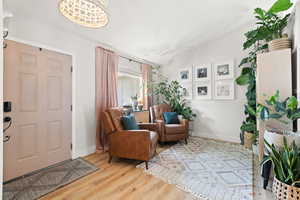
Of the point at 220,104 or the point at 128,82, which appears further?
the point at 128,82

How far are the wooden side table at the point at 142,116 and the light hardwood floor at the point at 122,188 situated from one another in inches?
59.6

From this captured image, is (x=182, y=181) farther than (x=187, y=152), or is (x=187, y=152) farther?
(x=187, y=152)

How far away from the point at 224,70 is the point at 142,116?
2.36 m

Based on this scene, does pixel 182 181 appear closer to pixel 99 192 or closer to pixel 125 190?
pixel 125 190

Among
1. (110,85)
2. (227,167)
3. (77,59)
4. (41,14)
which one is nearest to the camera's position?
(41,14)

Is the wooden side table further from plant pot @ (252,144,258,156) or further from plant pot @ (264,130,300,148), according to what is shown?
plant pot @ (264,130,300,148)

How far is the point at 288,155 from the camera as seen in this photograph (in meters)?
1.39

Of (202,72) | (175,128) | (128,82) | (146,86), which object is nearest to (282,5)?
(202,72)

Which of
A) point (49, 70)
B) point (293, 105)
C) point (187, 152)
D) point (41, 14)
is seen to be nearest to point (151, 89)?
point (187, 152)

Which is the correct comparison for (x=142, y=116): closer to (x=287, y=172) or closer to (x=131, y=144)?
(x=131, y=144)

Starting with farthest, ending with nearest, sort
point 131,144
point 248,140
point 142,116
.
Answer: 1. point 142,116
2. point 248,140
3. point 131,144

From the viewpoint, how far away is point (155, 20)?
2.68 m

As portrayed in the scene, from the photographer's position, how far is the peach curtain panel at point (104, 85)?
3.08 metres

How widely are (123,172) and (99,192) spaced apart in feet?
1.66
